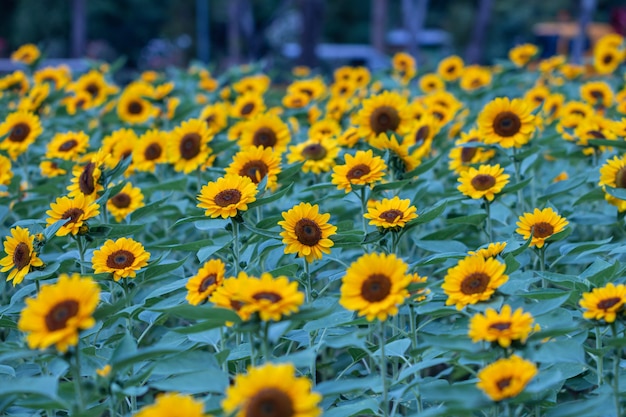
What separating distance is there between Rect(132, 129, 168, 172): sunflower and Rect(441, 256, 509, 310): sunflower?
1645 millimetres

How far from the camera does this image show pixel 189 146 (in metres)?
3.03

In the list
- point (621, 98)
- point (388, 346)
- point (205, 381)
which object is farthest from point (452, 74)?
point (205, 381)

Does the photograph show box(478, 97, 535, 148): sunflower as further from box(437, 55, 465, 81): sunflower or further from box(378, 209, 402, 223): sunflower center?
box(437, 55, 465, 81): sunflower

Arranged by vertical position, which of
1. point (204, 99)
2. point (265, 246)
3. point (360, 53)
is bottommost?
point (360, 53)

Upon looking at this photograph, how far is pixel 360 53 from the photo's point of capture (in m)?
26.6

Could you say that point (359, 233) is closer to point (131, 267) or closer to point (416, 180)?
point (131, 267)

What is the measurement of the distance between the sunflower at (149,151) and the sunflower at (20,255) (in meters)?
0.99

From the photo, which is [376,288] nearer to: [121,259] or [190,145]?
[121,259]

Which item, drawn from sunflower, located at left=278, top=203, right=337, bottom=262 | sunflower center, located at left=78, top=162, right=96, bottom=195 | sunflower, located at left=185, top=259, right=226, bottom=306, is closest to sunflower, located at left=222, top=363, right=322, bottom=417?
sunflower, located at left=185, top=259, right=226, bottom=306

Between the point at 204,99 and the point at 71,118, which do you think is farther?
the point at 204,99

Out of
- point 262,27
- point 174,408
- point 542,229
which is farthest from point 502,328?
point 262,27

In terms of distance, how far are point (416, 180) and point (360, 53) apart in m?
24.0

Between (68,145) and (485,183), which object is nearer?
(485,183)

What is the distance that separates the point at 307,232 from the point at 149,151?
130 centimetres
